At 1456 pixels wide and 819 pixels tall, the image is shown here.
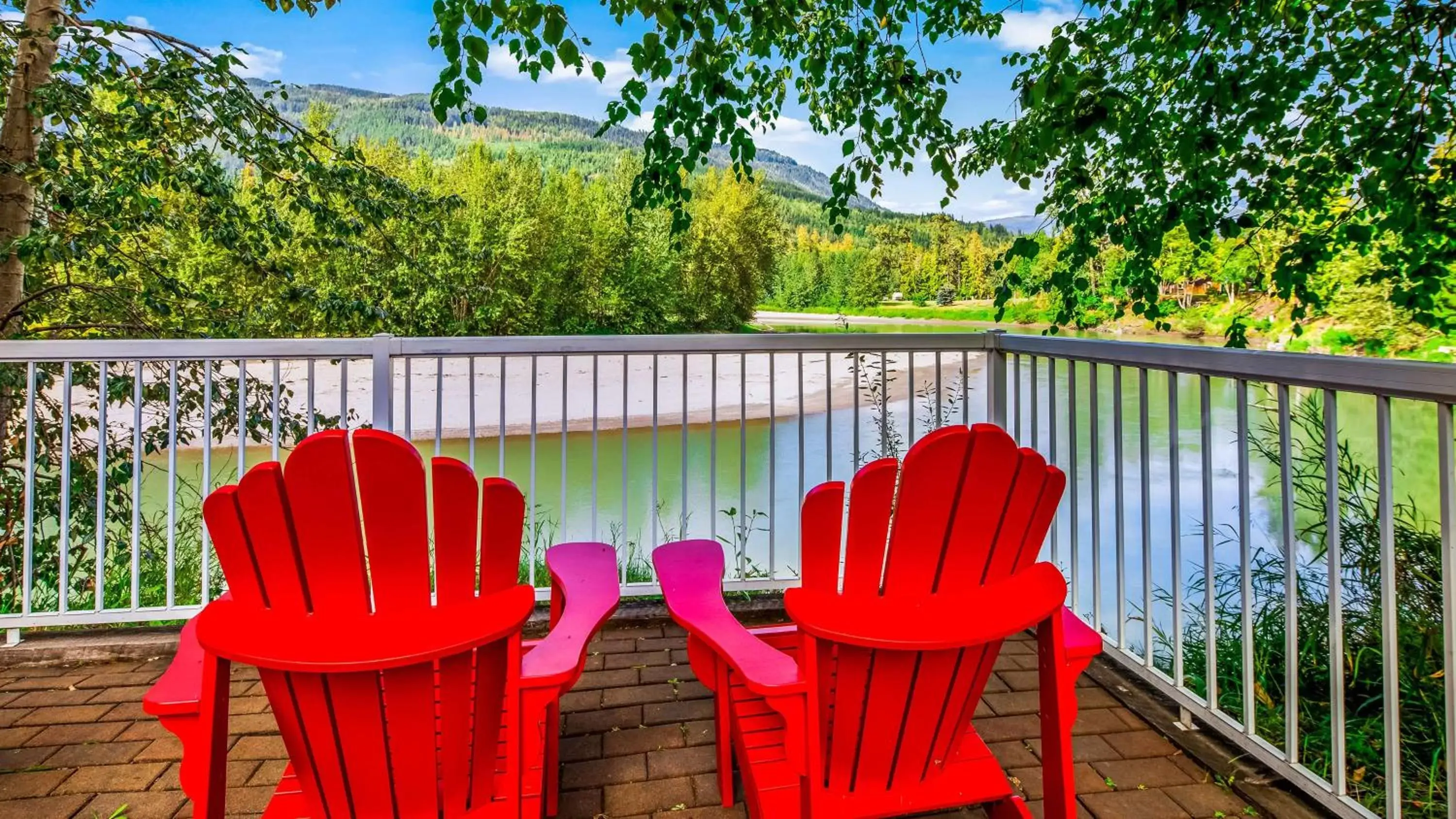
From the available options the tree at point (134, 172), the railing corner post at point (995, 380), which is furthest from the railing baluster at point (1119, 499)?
the tree at point (134, 172)

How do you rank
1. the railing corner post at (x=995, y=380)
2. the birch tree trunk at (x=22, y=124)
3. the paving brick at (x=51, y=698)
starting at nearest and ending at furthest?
the paving brick at (x=51, y=698)
the railing corner post at (x=995, y=380)
the birch tree trunk at (x=22, y=124)

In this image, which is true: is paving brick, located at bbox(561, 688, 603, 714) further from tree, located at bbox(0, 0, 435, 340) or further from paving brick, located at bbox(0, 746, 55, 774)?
tree, located at bbox(0, 0, 435, 340)

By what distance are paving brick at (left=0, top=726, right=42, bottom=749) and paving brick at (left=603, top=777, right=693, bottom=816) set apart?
1.68 metres

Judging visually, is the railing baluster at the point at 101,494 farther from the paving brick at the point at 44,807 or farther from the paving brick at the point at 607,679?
the paving brick at the point at 607,679

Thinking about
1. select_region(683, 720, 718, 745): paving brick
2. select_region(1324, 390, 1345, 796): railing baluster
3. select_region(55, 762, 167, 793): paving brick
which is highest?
select_region(1324, 390, 1345, 796): railing baluster

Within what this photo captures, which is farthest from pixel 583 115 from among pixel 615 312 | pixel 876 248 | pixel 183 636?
pixel 183 636

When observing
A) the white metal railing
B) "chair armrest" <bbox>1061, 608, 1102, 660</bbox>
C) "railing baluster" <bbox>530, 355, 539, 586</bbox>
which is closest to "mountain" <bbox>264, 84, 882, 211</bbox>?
the white metal railing

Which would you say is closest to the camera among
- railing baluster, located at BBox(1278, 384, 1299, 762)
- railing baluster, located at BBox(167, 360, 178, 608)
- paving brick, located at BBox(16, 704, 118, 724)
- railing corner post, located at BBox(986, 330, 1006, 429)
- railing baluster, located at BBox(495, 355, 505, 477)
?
railing baluster, located at BBox(1278, 384, 1299, 762)

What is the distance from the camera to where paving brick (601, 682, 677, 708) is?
86.1 inches

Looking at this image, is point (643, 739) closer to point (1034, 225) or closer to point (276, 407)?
point (276, 407)

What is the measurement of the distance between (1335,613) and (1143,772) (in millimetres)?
594

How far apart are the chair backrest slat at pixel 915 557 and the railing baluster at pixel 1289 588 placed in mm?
746

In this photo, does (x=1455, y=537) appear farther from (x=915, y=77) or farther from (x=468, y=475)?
(x=915, y=77)

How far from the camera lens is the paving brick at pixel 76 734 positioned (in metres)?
1.96
